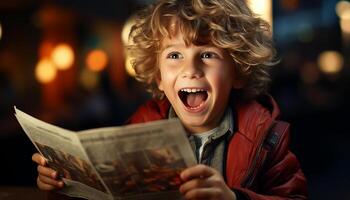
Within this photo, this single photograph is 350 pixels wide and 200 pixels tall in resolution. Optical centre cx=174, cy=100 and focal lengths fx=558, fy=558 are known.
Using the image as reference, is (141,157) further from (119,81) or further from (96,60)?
(96,60)

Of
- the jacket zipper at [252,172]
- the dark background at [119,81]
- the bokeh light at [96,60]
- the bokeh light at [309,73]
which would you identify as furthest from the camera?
the bokeh light at [96,60]

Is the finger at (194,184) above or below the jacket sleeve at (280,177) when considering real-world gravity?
above

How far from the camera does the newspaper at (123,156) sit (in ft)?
3.38

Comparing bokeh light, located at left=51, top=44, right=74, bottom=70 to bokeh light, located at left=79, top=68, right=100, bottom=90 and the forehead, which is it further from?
the forehead

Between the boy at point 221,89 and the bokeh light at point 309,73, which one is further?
the bokeh light at point 309,73

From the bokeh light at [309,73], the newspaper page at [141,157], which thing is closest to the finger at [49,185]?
the newspaper page at [141,157]

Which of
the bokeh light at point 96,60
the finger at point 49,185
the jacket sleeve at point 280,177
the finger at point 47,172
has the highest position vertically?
the finger at point 47,172

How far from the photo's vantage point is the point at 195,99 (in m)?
1.35

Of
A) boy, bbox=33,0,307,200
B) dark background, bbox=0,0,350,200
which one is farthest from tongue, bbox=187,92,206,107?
dark background, bbox=0,0,350,200

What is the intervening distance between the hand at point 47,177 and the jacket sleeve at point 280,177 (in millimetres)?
452

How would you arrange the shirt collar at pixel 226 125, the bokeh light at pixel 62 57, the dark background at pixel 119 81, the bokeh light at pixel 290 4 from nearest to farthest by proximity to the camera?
the shirt collar at pixel 226 125
the dark background at pixel 119 81
the bokeh light at pixel 62 57
the bokeh light at pixel 290 4

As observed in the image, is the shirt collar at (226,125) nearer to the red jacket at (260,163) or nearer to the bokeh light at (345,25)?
the red jacket at (260,163)

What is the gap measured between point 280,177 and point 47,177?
1.81 feet

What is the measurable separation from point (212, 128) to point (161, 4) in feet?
1.12
